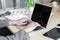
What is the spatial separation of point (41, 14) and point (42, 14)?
0.8 inches

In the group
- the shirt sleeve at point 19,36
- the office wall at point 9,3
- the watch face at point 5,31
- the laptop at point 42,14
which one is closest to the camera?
the shirt sleeve at point 19,36

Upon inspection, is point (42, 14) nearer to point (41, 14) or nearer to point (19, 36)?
point (41, 14)

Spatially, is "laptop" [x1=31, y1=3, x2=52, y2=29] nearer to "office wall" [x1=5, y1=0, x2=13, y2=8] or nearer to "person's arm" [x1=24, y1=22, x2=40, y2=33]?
"person's arm" [x1=24, y1=22, x2=40, y2=33]

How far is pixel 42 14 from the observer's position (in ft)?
5.01

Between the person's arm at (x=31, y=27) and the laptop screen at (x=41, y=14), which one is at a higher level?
the laptop screen at (x=41, y=14)

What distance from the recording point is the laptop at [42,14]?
1.44 m

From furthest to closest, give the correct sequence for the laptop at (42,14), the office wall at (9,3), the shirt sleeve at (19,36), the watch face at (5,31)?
1. the office wall at (9,3)
2. the laptop at (42,14)
3. the watch face at (5,31)
4. the shirt sleeve at (19,36)

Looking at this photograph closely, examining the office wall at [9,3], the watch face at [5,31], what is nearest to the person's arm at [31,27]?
the watch face at [5,31]

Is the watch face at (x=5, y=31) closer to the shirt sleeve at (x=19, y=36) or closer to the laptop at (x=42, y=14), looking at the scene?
the shirt sleeve at (x=19, y=36)

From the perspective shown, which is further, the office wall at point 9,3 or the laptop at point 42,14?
the office wall at point 9,3

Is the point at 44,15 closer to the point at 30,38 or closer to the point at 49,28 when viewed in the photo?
the point at 49,28

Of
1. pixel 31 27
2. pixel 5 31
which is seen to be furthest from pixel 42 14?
pixel 5 31

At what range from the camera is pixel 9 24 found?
1.54m

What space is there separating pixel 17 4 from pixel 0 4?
1.20 feet
